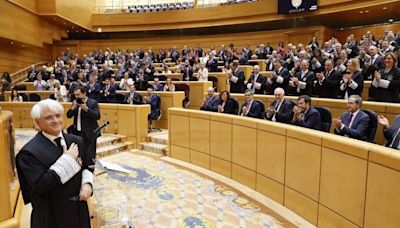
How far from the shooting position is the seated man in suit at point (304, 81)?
5.32m

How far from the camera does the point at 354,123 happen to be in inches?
127

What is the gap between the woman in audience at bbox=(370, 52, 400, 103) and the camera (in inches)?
160

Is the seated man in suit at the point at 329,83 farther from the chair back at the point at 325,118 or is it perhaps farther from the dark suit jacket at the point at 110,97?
the dark suit jacket at the point at 110,97

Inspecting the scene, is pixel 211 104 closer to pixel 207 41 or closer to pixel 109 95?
pixel 109 95

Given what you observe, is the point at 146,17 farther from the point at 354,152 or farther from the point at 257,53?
the point at 354,152

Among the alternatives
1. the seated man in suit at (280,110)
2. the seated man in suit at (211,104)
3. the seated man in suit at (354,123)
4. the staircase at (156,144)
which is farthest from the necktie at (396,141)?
the staircase at (156,144)

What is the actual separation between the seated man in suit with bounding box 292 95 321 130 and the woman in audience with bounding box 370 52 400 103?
125cm

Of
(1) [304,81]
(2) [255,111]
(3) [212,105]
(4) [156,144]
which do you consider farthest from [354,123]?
(4) [156,144]

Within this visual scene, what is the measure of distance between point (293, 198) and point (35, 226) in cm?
234

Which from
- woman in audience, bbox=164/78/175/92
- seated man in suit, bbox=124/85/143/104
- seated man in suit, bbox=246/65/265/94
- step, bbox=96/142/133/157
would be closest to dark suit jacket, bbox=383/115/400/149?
seated man in suit, bbox=246/65/265/94

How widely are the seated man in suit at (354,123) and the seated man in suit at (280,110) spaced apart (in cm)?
86

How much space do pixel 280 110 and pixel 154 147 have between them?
250 cm

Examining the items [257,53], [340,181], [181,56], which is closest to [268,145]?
[340,181]

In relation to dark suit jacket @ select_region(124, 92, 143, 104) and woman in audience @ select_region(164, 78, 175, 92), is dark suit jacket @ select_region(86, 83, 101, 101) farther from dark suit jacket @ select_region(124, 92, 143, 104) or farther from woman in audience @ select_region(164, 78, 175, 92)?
woman in audience @ select_region(164, 78, 175, 92)
